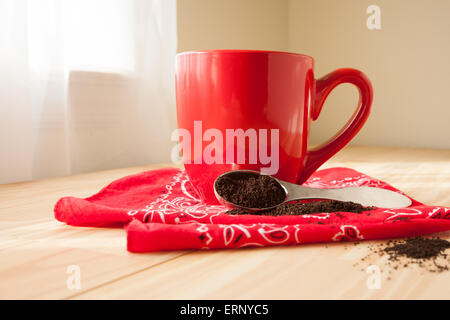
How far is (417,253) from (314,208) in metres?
0.12

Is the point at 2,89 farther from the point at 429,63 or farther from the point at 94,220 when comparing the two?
the point at 429,63

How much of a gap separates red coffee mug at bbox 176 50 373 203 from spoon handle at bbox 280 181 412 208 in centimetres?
4

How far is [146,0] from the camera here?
1.12 m

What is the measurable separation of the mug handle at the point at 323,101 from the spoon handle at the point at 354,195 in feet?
0.20

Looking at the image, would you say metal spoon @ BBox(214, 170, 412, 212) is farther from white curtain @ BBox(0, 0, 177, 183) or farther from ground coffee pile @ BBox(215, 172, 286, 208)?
white curtain @ BBox(0, 0, 177, 183)

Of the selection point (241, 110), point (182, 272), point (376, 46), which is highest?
point (376, 46)

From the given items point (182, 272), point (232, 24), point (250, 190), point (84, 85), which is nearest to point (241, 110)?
point (250, 190)

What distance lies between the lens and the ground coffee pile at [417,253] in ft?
0.99

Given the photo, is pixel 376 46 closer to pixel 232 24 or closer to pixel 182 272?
pixel 232 24

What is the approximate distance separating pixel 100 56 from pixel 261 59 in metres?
0.67

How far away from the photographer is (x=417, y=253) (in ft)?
1.06

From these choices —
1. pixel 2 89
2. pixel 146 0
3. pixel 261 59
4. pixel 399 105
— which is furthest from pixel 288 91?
pixel 399 105

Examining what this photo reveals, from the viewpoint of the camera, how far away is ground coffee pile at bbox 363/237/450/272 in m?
0.30

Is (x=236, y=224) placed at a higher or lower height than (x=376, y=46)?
lower
